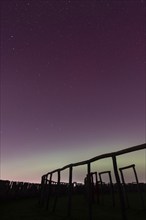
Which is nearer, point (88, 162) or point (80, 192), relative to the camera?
point (88, 162)

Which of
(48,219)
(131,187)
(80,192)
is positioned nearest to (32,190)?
(80,192)

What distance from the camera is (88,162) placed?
754 cm

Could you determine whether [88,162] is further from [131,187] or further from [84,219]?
[131,187]

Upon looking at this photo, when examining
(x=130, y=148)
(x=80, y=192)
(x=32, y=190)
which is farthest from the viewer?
(x=80, y=192)

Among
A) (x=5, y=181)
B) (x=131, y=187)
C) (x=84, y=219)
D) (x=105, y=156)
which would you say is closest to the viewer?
(x=105, y=156)

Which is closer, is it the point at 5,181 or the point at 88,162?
the point at 88,162

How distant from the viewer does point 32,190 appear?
21922mm

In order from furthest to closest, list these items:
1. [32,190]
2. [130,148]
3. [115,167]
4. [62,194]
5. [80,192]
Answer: [80,192], [62,194], [32,190], [115,167], [130,148]

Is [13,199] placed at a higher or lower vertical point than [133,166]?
lower

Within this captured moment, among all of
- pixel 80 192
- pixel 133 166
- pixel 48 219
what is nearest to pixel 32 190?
pixel 80 192

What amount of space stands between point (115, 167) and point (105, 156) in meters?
0.58

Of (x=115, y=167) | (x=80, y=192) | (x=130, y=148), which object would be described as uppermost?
(x=130, y=148)

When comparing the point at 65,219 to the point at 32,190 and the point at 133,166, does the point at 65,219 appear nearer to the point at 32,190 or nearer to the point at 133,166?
the point at 133,166

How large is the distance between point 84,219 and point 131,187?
31.1 m
